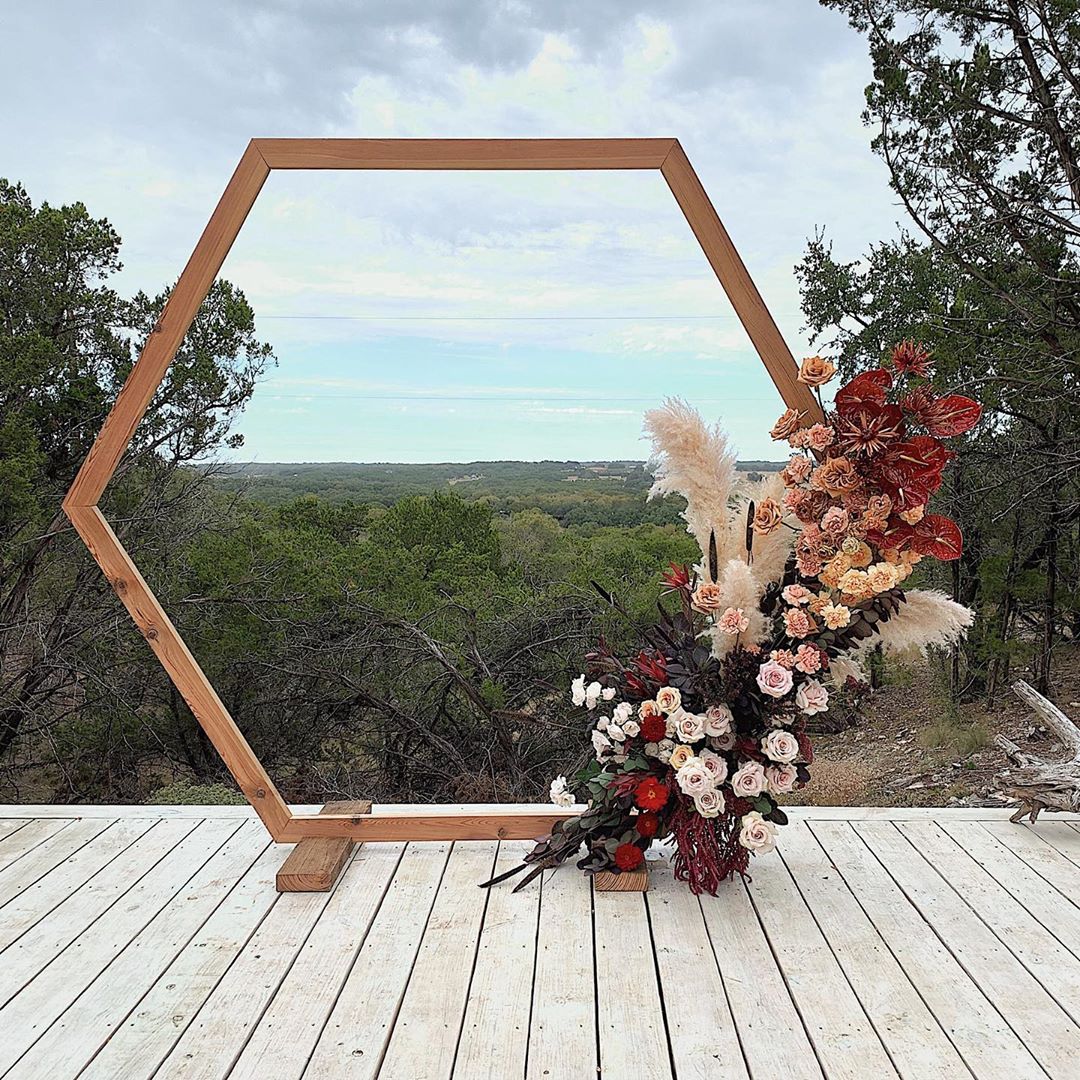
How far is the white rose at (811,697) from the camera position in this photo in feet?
8.28

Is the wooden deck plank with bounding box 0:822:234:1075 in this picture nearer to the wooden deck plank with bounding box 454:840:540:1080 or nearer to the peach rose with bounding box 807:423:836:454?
the wooden deck plank with bounding box 454:840:540:1080

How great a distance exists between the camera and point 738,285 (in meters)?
2.68

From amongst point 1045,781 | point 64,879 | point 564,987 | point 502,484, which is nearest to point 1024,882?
point 1045,781

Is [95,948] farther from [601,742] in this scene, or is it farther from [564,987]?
[601,742]

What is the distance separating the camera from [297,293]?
193 inches

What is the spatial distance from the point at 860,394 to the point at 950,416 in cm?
21

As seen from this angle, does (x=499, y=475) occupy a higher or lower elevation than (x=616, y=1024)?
higher

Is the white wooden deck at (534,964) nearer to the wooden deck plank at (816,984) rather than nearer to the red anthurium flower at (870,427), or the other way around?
the wooden deck plank at (816,984)

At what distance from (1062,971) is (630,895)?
95 cm

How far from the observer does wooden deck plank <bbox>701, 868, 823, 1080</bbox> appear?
188 centimetres

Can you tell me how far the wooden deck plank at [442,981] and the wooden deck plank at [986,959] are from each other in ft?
3.42

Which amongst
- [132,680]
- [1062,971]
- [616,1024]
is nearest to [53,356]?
[132,680]

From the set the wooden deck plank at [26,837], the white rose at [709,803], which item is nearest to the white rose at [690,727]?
the white rose at [709,803]

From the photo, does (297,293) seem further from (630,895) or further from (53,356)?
(630,895)
